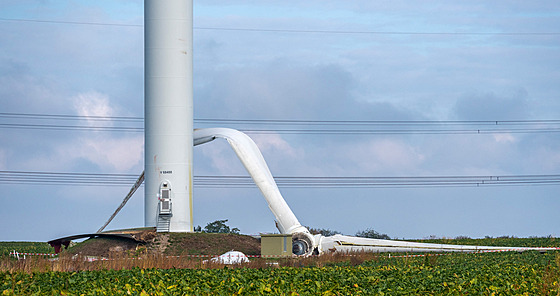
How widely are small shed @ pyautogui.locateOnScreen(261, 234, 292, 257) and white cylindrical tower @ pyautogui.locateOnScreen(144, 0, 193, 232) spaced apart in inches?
308

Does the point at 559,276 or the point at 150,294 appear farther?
the point at 559,276

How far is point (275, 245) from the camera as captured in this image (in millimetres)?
40688

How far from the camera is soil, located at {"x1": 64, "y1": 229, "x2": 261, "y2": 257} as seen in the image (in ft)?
134

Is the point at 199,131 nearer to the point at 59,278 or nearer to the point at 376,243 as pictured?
the point at 376,243

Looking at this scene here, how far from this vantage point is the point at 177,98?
4578 centimetres

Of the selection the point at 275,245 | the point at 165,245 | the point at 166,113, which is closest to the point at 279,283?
the point at 275,245

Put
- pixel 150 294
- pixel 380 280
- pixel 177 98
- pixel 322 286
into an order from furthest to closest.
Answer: pixel 177 98 → pixel 380 280 → pixel 322 286 → pixel 150 294

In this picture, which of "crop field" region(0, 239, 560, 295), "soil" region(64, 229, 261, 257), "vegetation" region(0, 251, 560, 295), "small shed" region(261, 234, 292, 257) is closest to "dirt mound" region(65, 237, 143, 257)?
"soil" region(64, 229, 261, 257)

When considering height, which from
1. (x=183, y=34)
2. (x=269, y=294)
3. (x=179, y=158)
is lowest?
(x=269, y=294)

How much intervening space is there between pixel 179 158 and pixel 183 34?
27.0 ft

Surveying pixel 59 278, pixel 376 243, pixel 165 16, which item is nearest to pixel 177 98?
pixel 165 16

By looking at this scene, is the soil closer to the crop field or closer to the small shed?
the small shed

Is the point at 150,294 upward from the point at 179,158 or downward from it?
downward

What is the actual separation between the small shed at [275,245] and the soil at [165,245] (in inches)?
73.8
